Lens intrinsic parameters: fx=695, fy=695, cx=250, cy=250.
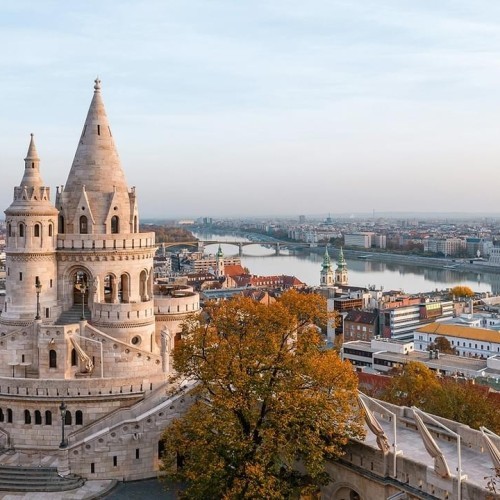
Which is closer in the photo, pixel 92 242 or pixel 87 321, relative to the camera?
pixel 87 321

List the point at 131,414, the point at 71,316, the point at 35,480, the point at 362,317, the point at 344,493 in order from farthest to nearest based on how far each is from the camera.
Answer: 1. the point at 362,317
2. the point at 71,316
3. the point at 131,414
4. the point at 35,480
5. the point at 344,493

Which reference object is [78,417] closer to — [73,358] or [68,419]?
[68,419]

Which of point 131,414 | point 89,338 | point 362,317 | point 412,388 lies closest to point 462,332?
point 362,317

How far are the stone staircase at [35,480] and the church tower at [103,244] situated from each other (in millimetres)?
5830

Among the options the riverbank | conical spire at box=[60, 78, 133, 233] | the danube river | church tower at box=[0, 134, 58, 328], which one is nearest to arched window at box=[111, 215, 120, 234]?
conical spire at box=[60, 78, 133, 233]

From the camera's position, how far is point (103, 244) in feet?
81.4

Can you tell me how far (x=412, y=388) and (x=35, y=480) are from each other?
14.0 m

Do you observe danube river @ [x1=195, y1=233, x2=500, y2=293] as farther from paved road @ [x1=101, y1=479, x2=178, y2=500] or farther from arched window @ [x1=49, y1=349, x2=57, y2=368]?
paved road @ [x1=101, y1=479, x2=178, y2=500]

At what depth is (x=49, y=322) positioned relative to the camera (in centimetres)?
2453

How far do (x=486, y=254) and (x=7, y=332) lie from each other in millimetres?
146219

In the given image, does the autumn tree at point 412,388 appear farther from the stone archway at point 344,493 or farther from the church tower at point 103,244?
the church tower at point 103,244

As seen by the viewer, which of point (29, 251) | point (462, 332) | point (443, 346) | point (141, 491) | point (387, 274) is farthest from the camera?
point (387, 274)

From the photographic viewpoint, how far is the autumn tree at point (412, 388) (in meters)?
25.2

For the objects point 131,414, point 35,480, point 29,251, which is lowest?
point 35,480
